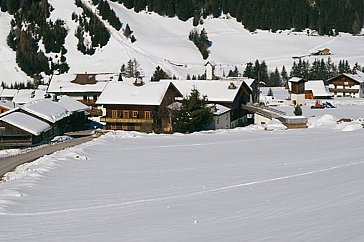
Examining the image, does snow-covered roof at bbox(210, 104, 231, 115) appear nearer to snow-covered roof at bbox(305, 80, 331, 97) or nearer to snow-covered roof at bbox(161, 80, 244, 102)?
snow-covered roof at bbox(161, 80, 244, 102)

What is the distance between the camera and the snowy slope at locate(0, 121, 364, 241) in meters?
11.2

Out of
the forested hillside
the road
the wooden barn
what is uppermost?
the forested hillside

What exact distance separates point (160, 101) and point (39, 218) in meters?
28.5

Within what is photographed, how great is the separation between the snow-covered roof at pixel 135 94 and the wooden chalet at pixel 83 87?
10.7 meters

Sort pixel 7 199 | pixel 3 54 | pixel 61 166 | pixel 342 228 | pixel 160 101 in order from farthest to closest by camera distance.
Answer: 1. pixel 3 54
2. pixel 160 101
3. pixel 61 166
4. pixel 7 199
5. pixel 342 228

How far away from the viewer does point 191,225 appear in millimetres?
11867

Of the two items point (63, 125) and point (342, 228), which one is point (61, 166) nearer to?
point (342, 228)

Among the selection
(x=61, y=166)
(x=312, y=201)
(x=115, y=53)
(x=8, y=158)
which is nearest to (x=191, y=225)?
(x=312, y=201)

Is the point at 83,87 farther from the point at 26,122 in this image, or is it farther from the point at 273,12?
the point at 273,12

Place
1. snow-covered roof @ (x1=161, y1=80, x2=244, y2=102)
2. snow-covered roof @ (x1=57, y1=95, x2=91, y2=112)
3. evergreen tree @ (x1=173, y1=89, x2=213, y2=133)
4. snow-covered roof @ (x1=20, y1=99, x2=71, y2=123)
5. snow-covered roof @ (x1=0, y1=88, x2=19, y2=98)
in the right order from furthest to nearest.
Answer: snow-covered roof @ (x1=0, y1=88, x2=19, y2=98) < snow-covered roof @ (x1=161, y1=80, x2=244, y2=102) < snow-covered roof @ (x1=57, y1=95, x2=91, y2=112) < snow-covered roof @ (x1=20, y1=99, x2=71, y2=123) < evergreen tree @ (x1=173, y1=89, x2=213, y2=133)

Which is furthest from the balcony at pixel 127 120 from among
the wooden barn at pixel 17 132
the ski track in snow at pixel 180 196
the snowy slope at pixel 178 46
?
the snowy slope at pixel 178 46

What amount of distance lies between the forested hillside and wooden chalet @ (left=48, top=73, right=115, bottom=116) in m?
70.2

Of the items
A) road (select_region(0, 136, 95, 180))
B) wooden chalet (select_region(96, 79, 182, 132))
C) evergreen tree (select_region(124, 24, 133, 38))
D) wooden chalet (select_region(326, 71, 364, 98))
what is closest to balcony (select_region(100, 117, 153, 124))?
wooden chalet (select_region(96, 79, 182, 132))

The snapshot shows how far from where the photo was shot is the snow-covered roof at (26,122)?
119ft
